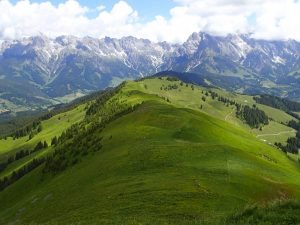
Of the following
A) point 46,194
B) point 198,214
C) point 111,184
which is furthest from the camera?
point 46,194

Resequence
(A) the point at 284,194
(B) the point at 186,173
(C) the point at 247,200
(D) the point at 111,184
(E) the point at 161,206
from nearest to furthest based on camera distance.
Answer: (E) the point at 161,206 → (C) the point at 247,200 → (A) the point at 284,194 → (B) the point at 186,173 → (D) the point at 111,184

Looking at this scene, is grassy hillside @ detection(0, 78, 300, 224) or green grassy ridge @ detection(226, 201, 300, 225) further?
grassy hillside @ detection(0, 78, 300, 224)

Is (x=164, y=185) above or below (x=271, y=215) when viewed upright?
below

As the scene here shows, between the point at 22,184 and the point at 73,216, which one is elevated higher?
the point at 73,216

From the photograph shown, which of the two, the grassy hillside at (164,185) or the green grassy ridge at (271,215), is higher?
the green grassy ridge at (271,215)

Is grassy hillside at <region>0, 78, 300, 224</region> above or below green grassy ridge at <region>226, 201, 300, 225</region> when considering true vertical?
below

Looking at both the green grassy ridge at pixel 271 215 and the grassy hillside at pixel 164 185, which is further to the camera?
the grassy hillside at pixel 164 185

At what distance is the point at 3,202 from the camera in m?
141

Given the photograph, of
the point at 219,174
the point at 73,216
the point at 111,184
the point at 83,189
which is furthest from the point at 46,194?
the point at 219,174

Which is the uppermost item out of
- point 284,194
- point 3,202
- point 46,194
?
point 284,194

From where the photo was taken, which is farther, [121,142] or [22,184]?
[22,184]

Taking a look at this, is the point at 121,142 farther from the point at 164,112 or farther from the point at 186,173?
the point at 186,173

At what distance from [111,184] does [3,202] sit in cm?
8158

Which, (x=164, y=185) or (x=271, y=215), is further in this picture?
(x=164, y=185)
